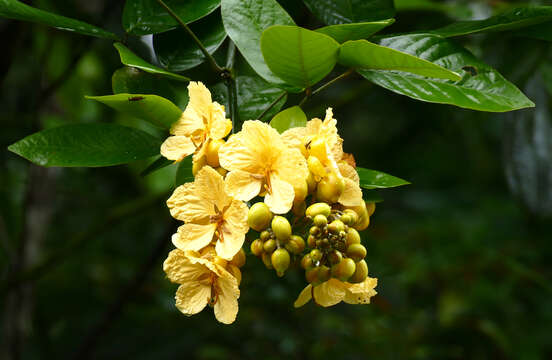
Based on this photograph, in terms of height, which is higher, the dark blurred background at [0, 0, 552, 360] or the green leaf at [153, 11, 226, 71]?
the green leaf at [153, 11, 226, 71]

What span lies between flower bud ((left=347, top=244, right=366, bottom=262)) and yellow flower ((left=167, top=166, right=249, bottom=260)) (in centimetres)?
16

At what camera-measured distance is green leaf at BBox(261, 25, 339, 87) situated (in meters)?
0.73

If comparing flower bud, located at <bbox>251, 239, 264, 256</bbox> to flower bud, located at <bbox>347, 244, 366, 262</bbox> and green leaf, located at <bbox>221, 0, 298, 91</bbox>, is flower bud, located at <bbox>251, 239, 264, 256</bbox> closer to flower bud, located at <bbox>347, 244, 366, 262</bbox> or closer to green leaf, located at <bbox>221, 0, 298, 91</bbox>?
flower bud, located at <bbox>347, 244, 366, 262</bbox>

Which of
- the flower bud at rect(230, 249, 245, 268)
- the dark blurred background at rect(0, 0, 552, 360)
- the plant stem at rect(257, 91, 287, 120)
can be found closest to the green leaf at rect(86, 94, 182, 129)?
the plant stem at rect(257, 91, 287, 120)

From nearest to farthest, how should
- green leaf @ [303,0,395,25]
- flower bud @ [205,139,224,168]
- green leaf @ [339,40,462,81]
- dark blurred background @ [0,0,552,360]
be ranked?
1. green leaf @ [339,40,462,81]
2. flower bud @ [205,139,224,168]
3. green leaf @ [303,0,395,25]
4. dark blurred background @ [0,0,552,360]

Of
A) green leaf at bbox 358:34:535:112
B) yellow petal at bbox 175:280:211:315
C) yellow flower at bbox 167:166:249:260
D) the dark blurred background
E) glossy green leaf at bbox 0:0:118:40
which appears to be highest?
glossy green leaf at bbox 0:0:118:40

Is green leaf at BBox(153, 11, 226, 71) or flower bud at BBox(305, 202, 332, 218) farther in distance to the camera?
green leaf at BBox(153, 11, 226, 71)

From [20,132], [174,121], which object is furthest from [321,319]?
[174,121]

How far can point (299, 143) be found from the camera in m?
0.83

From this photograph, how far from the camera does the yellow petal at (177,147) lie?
2.75ft

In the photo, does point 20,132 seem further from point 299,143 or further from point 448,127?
point 448,127

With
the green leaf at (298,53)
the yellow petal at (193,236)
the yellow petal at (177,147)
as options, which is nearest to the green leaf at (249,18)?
the green leaf at (298,53)

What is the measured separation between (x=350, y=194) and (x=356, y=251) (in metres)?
0.09

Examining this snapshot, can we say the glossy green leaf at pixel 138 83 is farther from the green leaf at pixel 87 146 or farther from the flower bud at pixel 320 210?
the flower bud at pixel 320 210
